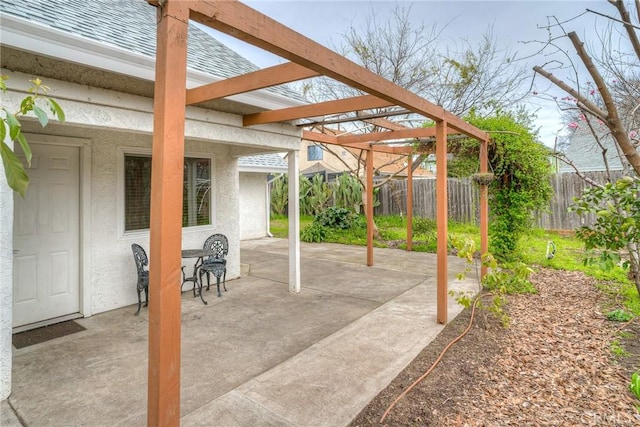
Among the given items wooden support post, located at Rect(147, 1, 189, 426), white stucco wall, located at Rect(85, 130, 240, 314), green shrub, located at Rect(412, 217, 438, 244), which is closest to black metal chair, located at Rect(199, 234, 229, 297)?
white stucco wall, located at Rect(85, 130, 240, 314)

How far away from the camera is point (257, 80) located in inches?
121

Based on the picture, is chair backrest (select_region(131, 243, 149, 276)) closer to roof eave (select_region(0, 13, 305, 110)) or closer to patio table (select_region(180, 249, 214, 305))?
patio table (select_region(180, 249, 214, 305))

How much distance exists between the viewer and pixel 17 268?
4285 millimetres

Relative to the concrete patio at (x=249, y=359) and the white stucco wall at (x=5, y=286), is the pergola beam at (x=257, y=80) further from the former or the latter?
the concrete patio at (x=249, y=359)

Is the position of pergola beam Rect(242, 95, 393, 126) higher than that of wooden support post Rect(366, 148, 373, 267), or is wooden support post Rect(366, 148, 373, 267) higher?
pergola beam Rect(242, 95, 393, 126)

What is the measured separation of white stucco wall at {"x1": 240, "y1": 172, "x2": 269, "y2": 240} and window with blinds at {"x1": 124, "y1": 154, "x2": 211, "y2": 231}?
20.2ft

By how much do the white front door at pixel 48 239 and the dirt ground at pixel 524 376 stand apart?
4.33m

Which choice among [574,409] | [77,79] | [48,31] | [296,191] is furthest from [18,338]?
[574,409]

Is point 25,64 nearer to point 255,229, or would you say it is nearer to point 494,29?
point 255,229

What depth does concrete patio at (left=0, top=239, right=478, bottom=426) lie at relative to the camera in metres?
2.71

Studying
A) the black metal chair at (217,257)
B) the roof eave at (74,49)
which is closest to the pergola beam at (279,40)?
the roof eave at (74,49)

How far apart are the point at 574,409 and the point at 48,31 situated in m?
5.21

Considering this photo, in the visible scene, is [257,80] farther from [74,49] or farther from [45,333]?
[45,333]

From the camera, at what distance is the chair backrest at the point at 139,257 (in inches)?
194
